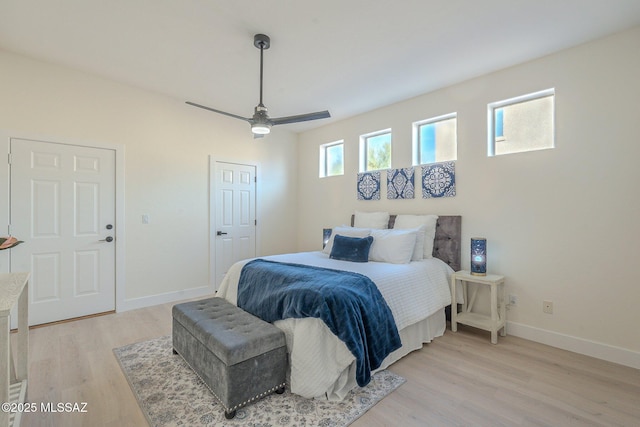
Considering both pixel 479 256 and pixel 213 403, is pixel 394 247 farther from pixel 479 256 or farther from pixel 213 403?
pixel 213 403

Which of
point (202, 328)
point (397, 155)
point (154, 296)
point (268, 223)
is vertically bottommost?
point (154, 296)

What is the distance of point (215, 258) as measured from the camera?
449cm

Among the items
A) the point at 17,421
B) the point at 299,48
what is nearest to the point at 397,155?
the point at 299,48

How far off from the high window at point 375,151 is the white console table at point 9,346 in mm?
3874

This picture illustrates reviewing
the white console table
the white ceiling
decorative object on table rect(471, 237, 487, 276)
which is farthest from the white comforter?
the white ceiling

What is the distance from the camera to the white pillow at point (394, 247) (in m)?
3.09

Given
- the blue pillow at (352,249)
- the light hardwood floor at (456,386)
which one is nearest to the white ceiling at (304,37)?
the blue pillow at (352,249)

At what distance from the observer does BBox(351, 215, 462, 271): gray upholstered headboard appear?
3.36m

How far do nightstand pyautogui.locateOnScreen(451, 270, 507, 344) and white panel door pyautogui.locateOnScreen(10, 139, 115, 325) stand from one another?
401 centimetres

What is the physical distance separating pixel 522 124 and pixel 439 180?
3.24 ft

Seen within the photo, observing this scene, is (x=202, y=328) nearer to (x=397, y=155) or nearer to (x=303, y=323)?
(x=303, y=323)

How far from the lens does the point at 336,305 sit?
6.37 ft

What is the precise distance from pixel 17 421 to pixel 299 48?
3187mm

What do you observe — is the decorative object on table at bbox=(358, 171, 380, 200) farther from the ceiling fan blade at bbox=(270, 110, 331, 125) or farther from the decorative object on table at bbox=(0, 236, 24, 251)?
the decorative object on table at bbox=(0, 236, 24, 251)
